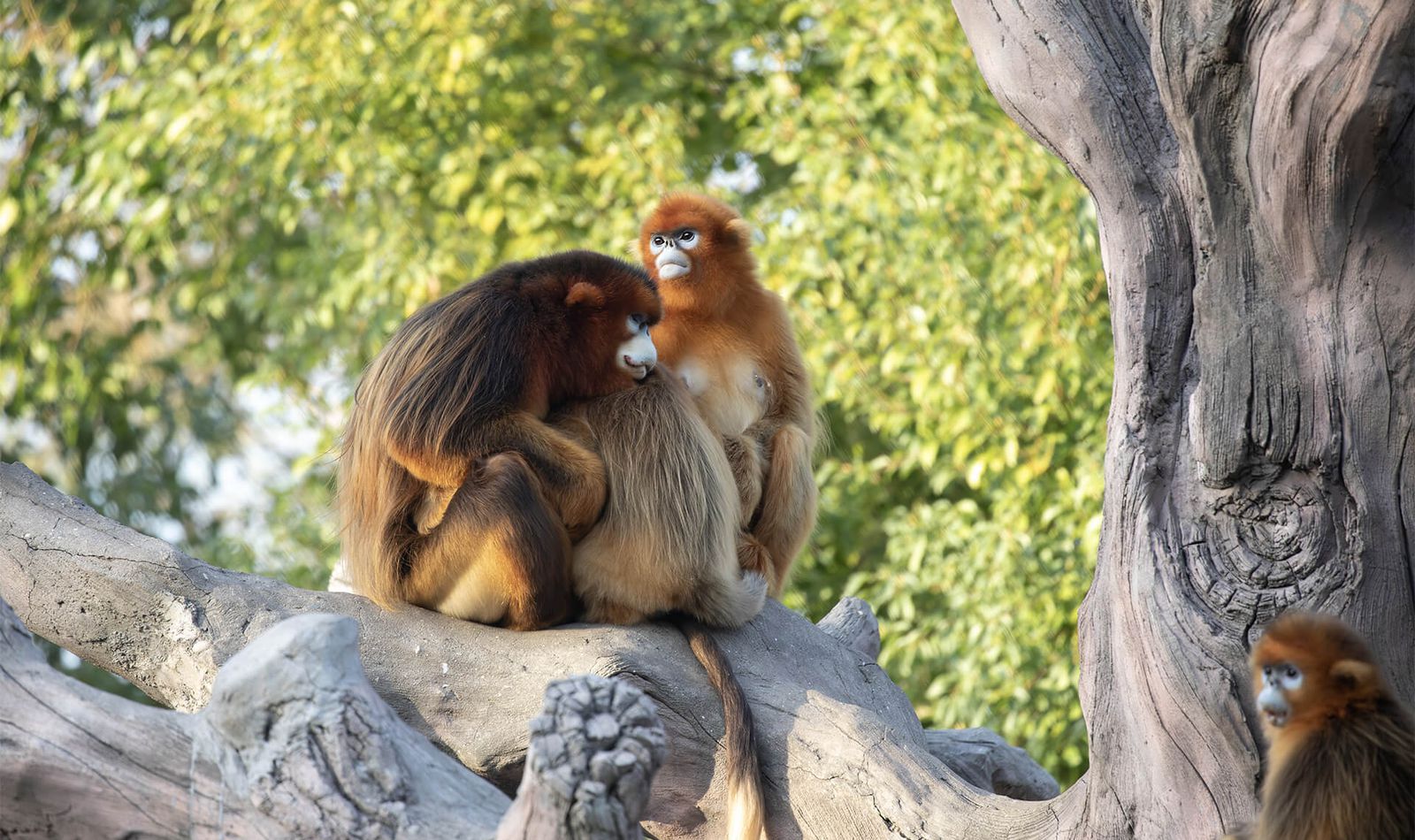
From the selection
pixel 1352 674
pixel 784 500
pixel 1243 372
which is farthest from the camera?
pixel 784 500

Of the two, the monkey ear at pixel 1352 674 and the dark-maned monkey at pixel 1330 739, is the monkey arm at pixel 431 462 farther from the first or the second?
the monkey ear at pixel 1352 674

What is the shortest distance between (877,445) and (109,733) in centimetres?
604

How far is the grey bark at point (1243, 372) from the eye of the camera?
9.02 feet

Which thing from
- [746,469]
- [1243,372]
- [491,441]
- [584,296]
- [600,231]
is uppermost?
[600,231]

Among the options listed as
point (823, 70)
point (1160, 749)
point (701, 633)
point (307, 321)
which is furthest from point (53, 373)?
point (1160, 749)

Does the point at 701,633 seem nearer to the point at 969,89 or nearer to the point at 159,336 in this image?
the point at 969,89

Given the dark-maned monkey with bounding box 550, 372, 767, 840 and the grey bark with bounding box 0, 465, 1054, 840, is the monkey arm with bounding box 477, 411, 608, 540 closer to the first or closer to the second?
the dark-maned monkey with bounding box 550, 372, 767, 840

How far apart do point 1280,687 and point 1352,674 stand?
0.43 ft

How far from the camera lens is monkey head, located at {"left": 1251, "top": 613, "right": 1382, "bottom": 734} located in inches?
104

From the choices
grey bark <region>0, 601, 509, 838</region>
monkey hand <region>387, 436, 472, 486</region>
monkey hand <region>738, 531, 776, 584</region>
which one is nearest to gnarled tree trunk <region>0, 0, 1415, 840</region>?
grey bark <region>0, 601, 509, 838</region>

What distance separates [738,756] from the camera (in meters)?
3.75

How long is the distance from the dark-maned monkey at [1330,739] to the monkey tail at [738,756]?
4.42 feet

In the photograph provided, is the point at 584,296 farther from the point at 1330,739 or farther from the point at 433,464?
the point at 1330,739

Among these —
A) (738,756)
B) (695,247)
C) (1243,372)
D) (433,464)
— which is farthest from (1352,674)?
(695,247)
